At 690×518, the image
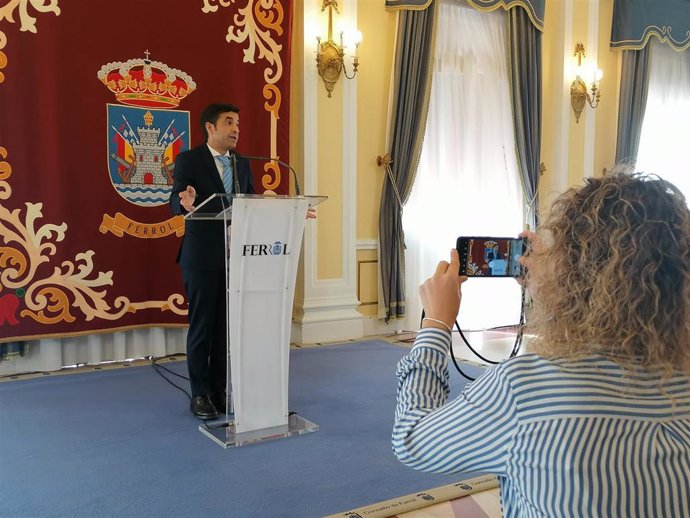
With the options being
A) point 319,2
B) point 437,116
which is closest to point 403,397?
point 319,2

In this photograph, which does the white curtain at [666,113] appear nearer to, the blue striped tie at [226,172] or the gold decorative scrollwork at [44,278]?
the blue striped tie at [226,172]

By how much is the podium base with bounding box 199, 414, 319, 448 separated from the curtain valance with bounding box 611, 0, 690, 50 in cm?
584

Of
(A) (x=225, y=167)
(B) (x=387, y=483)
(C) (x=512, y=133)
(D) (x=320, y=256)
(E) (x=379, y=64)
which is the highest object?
(E) (x=379, y=64)

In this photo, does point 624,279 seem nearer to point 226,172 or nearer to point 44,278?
point 226,172

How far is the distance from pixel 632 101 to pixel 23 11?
19.2 feet

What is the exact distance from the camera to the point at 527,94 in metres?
6.19

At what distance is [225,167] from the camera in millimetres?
3148

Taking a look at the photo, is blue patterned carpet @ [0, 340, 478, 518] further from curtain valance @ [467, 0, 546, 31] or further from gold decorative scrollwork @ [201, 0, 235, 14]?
curtain valance @ [467, 0, 546, 31]

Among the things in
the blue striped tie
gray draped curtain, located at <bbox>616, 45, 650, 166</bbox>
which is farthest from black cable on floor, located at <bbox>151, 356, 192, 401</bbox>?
gray draped curtain, located at <bbox>616, 45, 650, 166</bbox>

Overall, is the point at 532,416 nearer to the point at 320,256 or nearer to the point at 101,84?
the point at 101,84

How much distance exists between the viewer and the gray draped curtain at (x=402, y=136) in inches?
213

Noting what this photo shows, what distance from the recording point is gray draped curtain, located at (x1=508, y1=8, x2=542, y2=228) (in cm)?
611

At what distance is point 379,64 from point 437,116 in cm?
70

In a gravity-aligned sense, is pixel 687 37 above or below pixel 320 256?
above
